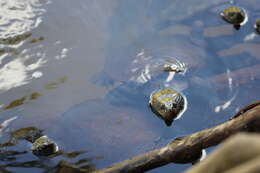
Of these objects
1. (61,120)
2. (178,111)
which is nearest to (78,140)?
(61,120)

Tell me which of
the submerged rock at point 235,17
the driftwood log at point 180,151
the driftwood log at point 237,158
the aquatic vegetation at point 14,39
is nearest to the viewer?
the driftwood log at point 237,158

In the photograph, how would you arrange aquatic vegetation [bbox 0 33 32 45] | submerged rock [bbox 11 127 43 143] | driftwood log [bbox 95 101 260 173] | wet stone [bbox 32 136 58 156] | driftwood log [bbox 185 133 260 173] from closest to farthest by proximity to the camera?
driftwood log [bbox 185 133 260 173] → driftwood log [bbox 95 101 260 173] → wet stone [bbox 32 136 58 156] → submerged rock [bbox 11 127 43 143] → aquatic vegetation [bbox 0 33 32 45]

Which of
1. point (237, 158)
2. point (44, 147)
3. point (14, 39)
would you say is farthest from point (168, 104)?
point (237, 158)

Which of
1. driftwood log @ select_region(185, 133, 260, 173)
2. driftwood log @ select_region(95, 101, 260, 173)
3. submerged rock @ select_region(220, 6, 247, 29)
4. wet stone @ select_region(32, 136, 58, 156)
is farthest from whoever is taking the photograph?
submerged rock @ select_region(220, 6, 247, 29)

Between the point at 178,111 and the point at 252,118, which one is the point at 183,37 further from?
the point at 252,118

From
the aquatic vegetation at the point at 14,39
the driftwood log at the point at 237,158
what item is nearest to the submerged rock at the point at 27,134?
the aquatic vegetation at the point at 14,39

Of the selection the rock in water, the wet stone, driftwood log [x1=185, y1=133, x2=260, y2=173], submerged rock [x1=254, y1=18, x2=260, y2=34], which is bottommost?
driftwood log [x1=185, y1=133, x2=260, y2=173]

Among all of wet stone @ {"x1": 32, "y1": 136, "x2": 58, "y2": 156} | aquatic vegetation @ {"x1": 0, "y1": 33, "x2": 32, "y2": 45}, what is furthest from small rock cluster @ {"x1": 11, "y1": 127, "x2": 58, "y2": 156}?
aquatic vegetation @ {"x1": 0, "y1": 33, "x2": 32, "y2": 45}

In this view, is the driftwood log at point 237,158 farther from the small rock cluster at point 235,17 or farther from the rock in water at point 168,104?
the small rock cluster at point 235,17

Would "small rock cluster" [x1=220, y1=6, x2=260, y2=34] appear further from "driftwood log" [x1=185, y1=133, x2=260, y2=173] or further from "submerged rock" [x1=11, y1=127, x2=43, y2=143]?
"driftwood log" [x1=185, y1=133, x2=260, y2=173]
